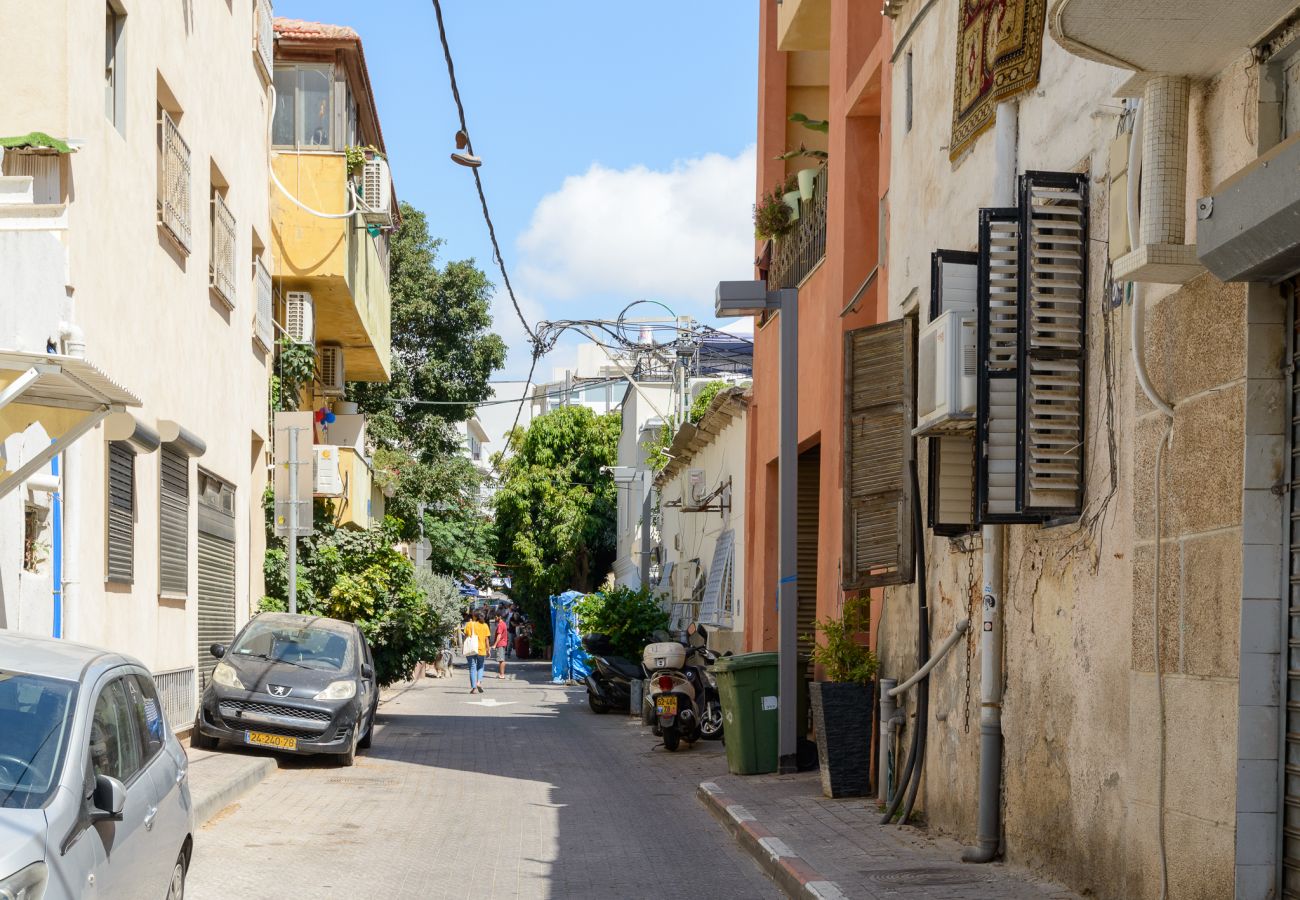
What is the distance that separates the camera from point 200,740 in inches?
694

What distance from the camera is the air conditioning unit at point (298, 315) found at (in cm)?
2583

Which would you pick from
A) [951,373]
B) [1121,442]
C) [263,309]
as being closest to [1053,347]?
[1121,442]

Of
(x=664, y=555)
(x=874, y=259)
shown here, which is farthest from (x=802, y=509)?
(x=664, y=555)

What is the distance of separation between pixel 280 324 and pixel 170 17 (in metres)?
9.56

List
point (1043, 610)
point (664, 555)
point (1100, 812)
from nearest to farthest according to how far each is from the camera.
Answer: point (1100, 812), point (1043, 610), point (664, 555)

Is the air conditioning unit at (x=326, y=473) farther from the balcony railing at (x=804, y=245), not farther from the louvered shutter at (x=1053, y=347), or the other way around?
the louvered shutter at (x=1053, y=347)

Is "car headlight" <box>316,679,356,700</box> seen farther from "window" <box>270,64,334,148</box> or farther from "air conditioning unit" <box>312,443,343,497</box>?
"window" <box>270,64,334,148</box>

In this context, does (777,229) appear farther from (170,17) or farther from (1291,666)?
(1291,666)

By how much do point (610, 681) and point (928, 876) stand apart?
1971cm

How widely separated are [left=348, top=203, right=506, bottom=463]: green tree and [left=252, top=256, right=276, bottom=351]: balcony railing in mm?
16785

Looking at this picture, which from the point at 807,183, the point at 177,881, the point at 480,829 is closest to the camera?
the point at 177,881

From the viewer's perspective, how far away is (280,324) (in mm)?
26172

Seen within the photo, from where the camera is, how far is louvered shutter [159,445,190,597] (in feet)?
56.6

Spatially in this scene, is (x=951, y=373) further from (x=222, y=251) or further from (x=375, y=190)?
(x=375, y=190)
